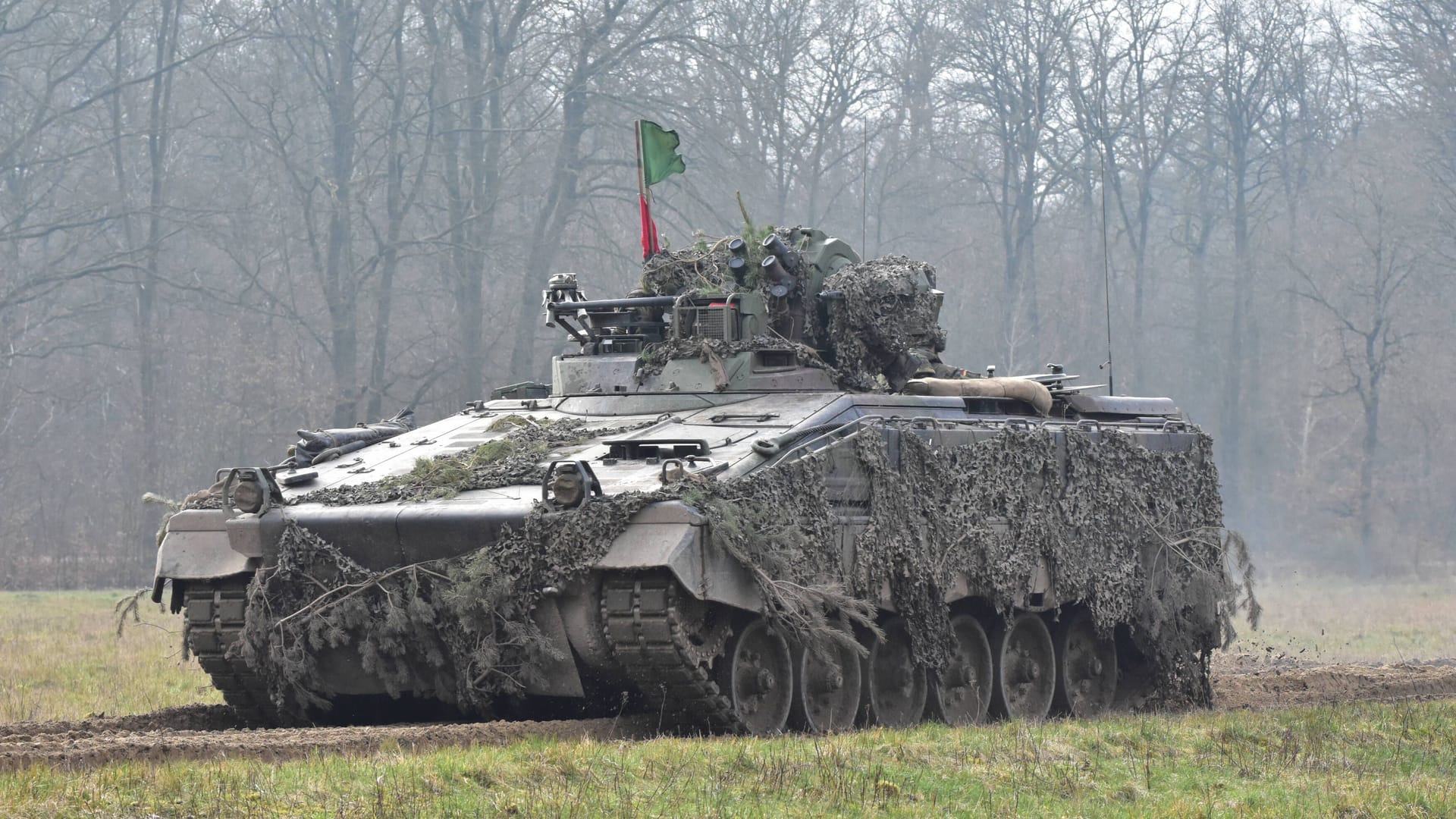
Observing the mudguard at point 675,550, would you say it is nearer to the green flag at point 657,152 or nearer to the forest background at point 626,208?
the green flag at point 657,152

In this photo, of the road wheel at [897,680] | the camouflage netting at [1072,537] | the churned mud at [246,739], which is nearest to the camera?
the churned mud at [246,739]

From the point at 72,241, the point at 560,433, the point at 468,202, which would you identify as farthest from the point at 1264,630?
the point at 72,241

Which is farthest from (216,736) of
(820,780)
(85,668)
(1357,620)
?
(1357,620)

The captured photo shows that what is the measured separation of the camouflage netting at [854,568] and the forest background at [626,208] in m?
15.2

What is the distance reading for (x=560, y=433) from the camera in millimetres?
12531

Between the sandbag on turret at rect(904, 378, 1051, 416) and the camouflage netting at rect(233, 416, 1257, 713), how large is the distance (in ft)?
1.41

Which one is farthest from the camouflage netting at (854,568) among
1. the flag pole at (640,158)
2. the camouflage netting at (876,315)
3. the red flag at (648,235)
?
the flag pole at (640,158)

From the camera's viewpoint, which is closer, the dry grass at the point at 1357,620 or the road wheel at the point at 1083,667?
the road wheel at the point at 1083,667

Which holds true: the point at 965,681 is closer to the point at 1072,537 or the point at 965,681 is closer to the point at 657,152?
the point at 1072,537

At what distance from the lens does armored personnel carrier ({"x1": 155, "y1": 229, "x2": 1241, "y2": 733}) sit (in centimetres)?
1075

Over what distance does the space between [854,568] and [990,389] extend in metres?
2.81

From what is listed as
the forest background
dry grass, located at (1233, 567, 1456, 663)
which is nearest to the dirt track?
dry grass, located at (1233, 567, 1456, 663)

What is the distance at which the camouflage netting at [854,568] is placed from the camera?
35.2 feet

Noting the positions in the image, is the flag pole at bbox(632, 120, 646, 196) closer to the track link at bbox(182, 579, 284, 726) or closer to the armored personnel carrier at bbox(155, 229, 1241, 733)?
the armored personnel carrier at bbox(155, 229, 1241, 733)
